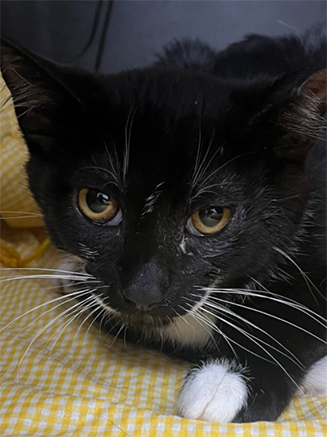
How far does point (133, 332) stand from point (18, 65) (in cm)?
56

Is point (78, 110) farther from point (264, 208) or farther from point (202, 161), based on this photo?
point (264, 208)

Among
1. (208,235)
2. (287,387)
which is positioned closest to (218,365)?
(287,387)

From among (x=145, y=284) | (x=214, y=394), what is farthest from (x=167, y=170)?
(x=214, y=394)

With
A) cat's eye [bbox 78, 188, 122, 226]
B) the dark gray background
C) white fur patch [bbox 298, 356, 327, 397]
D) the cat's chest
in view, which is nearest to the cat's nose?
cat's eye [bbox 78, 188, 122, 226]

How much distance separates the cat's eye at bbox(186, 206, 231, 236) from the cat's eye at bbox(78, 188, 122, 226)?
0.12m

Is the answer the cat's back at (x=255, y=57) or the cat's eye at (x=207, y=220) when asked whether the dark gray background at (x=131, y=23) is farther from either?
the cat's eye at (x=207, y=220)

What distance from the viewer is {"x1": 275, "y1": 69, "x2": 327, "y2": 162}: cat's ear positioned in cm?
72

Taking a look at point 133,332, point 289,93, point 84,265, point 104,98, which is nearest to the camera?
point 289,93

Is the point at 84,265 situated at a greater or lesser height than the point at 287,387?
greater

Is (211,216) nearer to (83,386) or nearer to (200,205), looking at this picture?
(200,205)

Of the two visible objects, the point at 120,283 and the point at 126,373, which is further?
the point at 126,373

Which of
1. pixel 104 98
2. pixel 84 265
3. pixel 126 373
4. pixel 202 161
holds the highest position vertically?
pixel 104 98

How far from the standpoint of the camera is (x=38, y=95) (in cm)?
85

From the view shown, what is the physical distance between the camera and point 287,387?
33.6 inches
